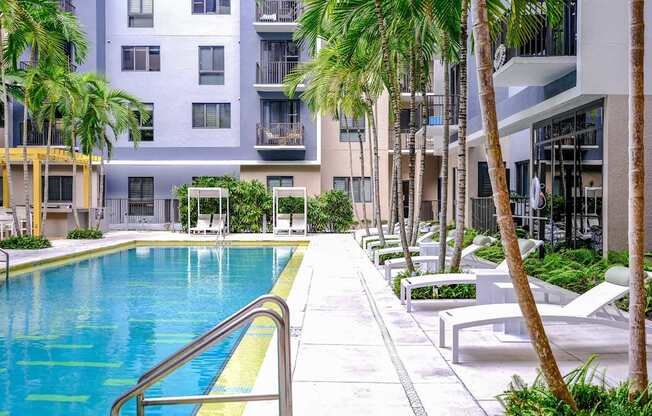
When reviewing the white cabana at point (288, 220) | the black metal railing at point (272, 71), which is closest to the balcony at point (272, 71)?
the black metal railing at point (272, 71)

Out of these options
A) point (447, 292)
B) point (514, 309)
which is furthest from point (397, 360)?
point (447, 292)

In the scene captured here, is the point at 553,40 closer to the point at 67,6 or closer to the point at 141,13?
the point at 141,13

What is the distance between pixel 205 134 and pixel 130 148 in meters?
3.74

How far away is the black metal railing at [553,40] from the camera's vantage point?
12922 mm

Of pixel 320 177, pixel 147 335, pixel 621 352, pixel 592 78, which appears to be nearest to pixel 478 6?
pixel 621 352

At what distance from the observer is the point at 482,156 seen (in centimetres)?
2739

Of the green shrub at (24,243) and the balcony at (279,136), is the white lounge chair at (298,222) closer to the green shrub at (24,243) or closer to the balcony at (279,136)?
the balcony at (279,136)

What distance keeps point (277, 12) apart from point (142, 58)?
23.1ft

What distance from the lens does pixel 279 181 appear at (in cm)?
3191

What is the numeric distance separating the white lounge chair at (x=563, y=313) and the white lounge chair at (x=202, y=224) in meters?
19.9

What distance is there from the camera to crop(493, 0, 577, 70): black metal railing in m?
12.9

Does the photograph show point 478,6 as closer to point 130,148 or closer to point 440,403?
point 440,403

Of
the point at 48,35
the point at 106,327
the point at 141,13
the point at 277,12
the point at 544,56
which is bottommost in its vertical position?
the point at 106,327

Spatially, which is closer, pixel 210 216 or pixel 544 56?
pixel 544 56
